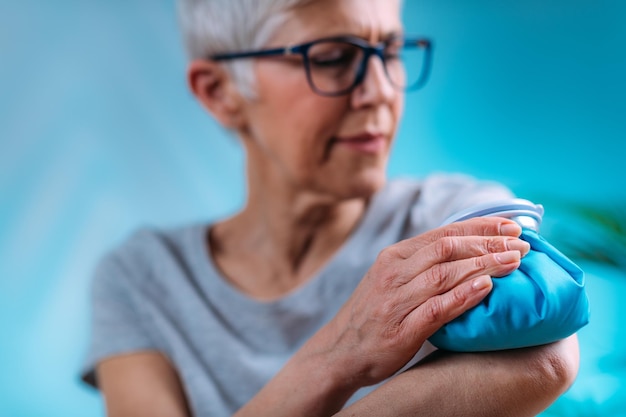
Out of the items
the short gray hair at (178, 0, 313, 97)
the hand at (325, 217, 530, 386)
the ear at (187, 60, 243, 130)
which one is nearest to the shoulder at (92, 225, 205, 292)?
the ear at (187, 60, 243, 130)

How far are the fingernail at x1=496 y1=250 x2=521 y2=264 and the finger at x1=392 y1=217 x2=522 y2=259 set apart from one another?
0.14 ft

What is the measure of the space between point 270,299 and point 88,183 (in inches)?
57.9

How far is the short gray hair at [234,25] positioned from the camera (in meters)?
1.46

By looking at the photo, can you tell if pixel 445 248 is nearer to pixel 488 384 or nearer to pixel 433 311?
pixel 433 311

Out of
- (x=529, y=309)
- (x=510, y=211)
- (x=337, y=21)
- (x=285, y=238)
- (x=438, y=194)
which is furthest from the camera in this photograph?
(x=285, y=238)

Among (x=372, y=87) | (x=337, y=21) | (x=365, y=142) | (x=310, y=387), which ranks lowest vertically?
(x=310, y=387)

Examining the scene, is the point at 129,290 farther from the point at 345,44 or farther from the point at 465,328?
the point at 465,328

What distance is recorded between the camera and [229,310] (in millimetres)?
1602

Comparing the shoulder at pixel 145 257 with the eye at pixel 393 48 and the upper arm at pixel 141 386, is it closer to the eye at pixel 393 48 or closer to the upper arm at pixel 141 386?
the upper arm at pixel 141 386

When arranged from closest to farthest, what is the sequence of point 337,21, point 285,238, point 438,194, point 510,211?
point 510,211 < point 337,21 < point 438,194 < point 285,238

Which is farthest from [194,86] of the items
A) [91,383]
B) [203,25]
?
[91,383]

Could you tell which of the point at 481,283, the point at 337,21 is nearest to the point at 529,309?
the point at 481,283

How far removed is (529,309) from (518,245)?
8 cm

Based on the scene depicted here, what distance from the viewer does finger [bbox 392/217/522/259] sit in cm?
90
